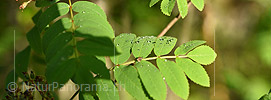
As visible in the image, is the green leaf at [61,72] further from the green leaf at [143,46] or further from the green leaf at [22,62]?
the green leaf at [22,62]

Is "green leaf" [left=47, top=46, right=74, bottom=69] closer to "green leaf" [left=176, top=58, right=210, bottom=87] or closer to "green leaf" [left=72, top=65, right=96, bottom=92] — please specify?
"green leaf" [left=72, top=65, right=96, bottom=92]

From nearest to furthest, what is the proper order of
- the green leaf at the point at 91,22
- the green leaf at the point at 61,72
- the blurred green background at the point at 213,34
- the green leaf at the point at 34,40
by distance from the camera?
the green leaf at the point at 61,72 < the green leaf at the point at 91,22 < the green leaf at the point at 34,40 < the blurred green background at the point at 213,34

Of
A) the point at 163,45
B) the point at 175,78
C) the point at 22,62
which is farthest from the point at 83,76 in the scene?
the point at 22,62

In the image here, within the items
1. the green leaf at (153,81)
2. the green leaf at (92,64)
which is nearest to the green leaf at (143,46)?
the green leaf at (153,81)

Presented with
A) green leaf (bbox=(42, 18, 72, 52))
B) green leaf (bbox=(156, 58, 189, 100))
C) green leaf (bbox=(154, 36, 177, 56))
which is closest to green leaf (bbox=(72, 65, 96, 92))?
green leaf (bbox=(42, 18, 72, 52))

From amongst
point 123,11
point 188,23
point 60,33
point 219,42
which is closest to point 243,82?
point 219,42
